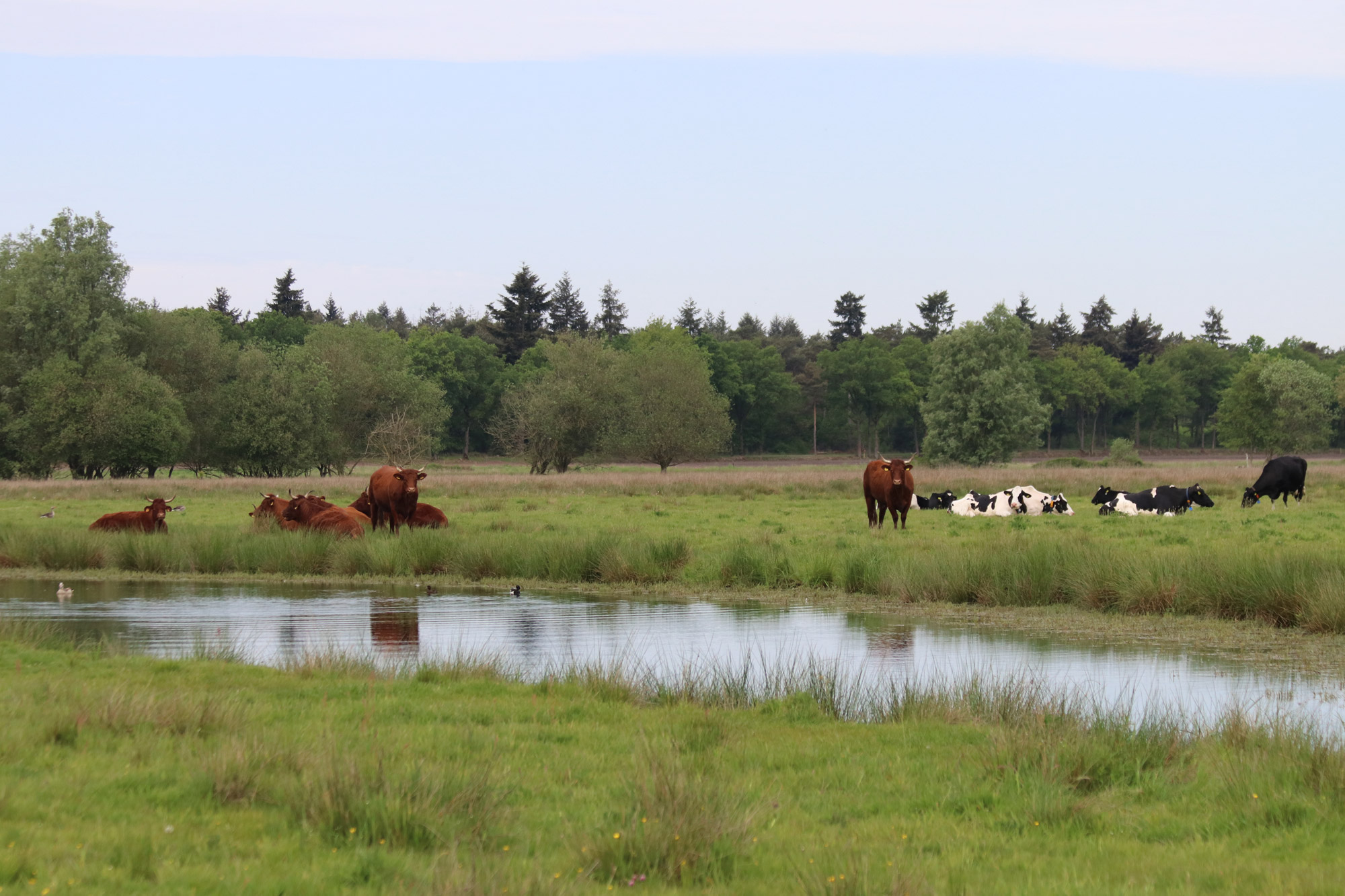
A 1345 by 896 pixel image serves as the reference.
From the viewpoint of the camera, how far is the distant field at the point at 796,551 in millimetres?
15805

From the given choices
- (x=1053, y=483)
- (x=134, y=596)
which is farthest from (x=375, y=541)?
(x=1053, y=483)

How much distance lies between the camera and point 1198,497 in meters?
30.4

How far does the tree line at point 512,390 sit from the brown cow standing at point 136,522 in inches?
1364

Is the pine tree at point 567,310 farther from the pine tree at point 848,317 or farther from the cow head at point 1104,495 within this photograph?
the cow head at point 1104,495

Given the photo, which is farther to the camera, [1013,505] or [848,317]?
[848,317]

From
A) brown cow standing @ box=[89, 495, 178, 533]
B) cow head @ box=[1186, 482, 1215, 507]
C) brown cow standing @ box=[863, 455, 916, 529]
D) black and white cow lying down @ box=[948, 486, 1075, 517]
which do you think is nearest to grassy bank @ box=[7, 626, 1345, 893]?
brown cow standing @ box=[863, 455, 916, 529]

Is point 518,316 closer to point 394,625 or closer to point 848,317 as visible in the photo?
point 848,317

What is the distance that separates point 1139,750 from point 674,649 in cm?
659

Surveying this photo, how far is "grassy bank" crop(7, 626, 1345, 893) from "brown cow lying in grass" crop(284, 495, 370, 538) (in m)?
14.3

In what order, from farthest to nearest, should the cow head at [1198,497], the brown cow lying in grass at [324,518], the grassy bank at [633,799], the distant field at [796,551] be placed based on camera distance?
1. the cow head at [1198,497]
2. the brown cow lying in grass at [324,518]
3. the distant field at [796,551]
4. the grassy bank at [633,799]

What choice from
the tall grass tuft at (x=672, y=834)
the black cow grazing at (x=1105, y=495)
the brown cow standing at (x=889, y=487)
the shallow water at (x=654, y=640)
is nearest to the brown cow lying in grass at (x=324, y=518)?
the shallow water at (x=654, y=640)

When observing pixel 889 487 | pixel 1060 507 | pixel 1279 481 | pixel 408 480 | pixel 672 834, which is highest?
pixel 408 480

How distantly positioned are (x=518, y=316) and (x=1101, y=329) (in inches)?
2471

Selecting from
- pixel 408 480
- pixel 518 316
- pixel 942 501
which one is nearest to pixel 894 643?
pixel 408 480
